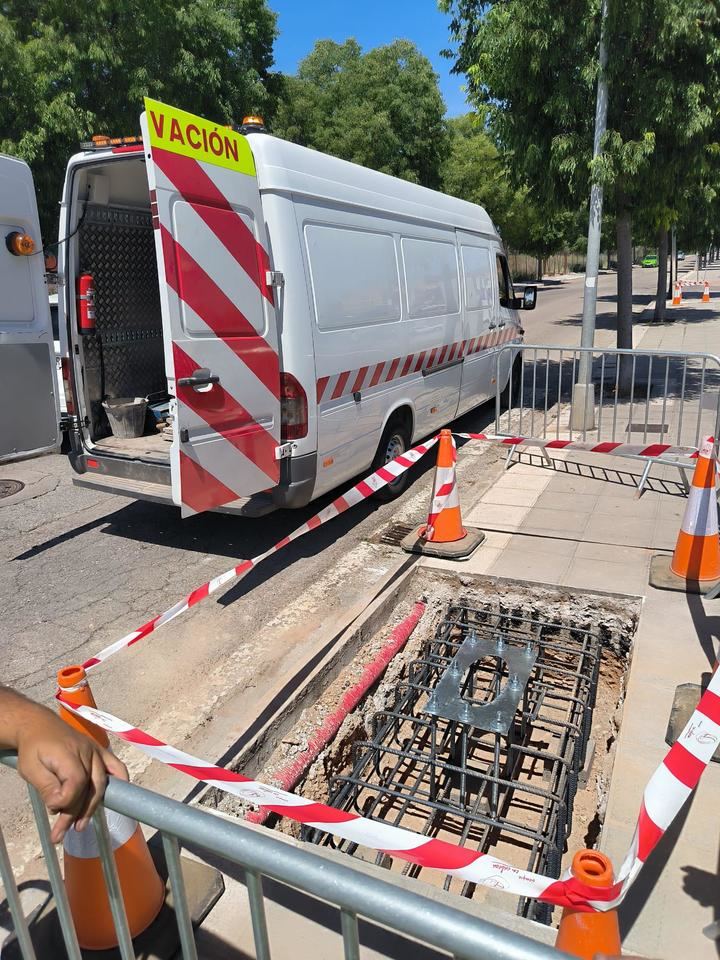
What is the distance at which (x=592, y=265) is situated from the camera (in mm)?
8930

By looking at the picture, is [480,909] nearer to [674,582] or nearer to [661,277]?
[674,582]

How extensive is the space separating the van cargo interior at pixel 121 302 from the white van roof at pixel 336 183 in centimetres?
137

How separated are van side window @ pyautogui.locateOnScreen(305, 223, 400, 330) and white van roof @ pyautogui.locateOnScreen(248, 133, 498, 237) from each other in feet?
0.89

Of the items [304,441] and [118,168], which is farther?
[118,168]

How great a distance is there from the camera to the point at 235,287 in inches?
185

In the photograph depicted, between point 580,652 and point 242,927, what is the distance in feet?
8.59

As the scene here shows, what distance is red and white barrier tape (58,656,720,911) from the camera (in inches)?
72.0

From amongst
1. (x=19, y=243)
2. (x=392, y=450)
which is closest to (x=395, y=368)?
(x=392, y=450)

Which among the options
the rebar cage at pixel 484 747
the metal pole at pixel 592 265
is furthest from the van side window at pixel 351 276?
the metal pole at pixel 592 265

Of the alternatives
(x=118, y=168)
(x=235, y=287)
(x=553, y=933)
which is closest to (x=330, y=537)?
(x=235, y=287)

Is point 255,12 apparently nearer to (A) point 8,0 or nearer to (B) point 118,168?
(A) point 8,0

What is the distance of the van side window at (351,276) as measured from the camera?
17.4 ft

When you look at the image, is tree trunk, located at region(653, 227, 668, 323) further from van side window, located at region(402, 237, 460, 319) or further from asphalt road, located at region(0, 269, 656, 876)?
asphalt road, located at region(0, 269, 656, 876)

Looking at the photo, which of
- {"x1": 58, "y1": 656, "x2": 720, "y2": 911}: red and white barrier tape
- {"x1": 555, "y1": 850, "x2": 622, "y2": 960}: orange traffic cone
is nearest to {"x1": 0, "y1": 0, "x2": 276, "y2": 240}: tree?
{"x1": 58, "y1": 656, "x2": 720, "y2": 911}: red and white barrier tape
